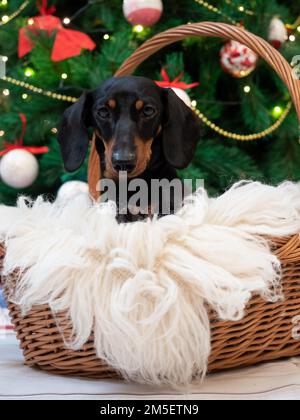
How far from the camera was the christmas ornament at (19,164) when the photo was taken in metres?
2.26

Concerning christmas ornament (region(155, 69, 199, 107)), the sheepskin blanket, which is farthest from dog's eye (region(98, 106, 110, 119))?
christmas ornament (region(155, 69, 199, 107))

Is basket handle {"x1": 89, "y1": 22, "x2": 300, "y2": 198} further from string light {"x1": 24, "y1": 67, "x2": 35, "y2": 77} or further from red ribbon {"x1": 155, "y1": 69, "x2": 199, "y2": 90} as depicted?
string light {"x1": 24, "y1": 67, "x2": 35, "y2": 77}

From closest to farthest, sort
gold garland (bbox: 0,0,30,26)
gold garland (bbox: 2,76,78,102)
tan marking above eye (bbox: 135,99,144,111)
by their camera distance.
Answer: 1. tan marking above eye (bbox: 135,99,144,111)
2. gold garland (bbox: 2,76,78,102)
3. gold garland (bbox: 0,0,30,26)

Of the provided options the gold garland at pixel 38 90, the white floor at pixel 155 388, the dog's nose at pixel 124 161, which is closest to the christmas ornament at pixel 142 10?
the gold garland at pixel 38 90

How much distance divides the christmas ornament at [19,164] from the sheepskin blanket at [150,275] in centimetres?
110

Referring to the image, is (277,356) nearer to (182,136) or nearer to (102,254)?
(102,254)

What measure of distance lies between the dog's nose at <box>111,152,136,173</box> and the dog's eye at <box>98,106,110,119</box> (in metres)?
0.17

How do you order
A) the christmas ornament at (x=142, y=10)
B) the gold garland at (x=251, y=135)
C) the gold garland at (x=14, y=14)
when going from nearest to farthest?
the christmas ornament at (x=142, y=10) < the gold garland at (x=251, y=135) < the gold garland at (x=14, y=14)

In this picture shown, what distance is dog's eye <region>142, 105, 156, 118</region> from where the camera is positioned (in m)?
1.48

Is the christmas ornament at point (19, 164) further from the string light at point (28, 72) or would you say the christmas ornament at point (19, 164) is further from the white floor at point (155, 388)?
the white floor at point (155, 388)

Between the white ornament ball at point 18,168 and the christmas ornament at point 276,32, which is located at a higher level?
the christmas ornament at point 276,32

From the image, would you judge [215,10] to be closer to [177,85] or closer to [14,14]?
[177,85]

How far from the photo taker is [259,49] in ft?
4.59

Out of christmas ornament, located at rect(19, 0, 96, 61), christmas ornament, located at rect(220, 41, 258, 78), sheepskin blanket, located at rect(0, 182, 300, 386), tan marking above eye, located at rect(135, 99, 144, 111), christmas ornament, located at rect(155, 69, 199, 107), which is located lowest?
sheepskin blanket, located at rect(0, 182, 300, 386)
